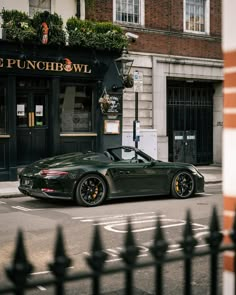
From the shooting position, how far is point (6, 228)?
8.61 m

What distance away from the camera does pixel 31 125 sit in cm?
1694

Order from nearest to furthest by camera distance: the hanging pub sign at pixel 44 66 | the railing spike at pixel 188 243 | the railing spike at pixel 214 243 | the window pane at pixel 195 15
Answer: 1. the railing spike at pixel 188 243
2. the railing spike at pixel 214 243
3. the hanging pub sign at pixel 44 66
4. the window pane at pixel 195 15

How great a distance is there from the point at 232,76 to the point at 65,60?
572 inches

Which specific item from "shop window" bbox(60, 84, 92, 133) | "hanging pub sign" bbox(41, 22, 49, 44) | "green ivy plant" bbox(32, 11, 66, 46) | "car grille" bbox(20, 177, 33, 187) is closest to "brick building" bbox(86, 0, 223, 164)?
"shop window" bbox(60, 84, 92, 133)

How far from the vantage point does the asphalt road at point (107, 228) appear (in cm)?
554

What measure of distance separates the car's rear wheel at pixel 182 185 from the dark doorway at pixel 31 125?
623 cm

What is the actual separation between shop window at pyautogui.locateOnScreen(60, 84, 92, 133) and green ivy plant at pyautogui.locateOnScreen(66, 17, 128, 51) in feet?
5.26

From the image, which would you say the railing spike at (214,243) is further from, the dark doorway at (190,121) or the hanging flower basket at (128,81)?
the dark doorway at (190,121)

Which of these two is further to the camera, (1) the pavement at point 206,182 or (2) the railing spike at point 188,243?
(1) the pavement at point 206,182

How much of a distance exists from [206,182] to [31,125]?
6.20 meters

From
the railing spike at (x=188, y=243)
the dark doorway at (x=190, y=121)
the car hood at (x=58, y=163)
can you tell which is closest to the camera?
the railing spike at (x=188, y=243)

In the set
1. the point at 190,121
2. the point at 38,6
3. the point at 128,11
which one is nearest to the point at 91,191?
the point at 38,6

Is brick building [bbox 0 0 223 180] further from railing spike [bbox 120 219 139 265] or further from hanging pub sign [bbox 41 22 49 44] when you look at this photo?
railing spike [bbox 120 219 139 265]

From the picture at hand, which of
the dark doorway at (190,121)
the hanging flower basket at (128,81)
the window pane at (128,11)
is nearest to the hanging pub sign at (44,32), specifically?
the hanging flower basket at (128,81)
